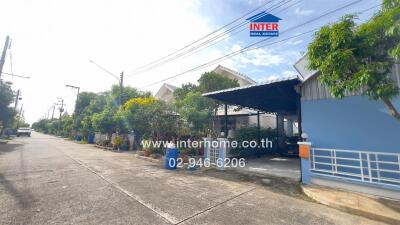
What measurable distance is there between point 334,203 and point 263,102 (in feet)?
24.8

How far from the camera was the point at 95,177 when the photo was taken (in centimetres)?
804

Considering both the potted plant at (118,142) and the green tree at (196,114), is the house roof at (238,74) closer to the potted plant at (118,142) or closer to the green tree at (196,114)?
the green tree at (196,114)

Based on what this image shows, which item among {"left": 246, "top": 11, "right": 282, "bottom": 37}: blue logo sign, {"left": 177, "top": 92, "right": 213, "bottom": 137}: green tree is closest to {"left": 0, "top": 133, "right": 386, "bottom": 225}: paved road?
{"left": 177, "top": 92, "right": 213, "bottom": 137}: green tree

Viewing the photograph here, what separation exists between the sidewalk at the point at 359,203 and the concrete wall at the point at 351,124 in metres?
1.62

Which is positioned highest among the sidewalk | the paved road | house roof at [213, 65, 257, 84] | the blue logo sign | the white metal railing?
house roof at [213, 65, 257, 84]

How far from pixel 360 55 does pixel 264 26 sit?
5.89 meters

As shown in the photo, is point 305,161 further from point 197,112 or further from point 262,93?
point 197,112

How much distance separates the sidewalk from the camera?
14.9ft

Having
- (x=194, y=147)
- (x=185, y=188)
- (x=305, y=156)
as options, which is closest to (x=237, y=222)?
(x=185, y=188)

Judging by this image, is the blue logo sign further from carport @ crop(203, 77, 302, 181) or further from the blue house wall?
the blue house wall

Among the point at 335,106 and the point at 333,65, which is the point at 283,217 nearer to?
the point at 333,65

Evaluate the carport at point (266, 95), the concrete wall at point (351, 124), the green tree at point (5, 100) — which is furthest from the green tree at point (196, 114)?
the green tree at point (5, 100)

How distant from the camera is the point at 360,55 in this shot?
16.1ft

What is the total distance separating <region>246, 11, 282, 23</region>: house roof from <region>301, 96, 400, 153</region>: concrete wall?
441 cm
